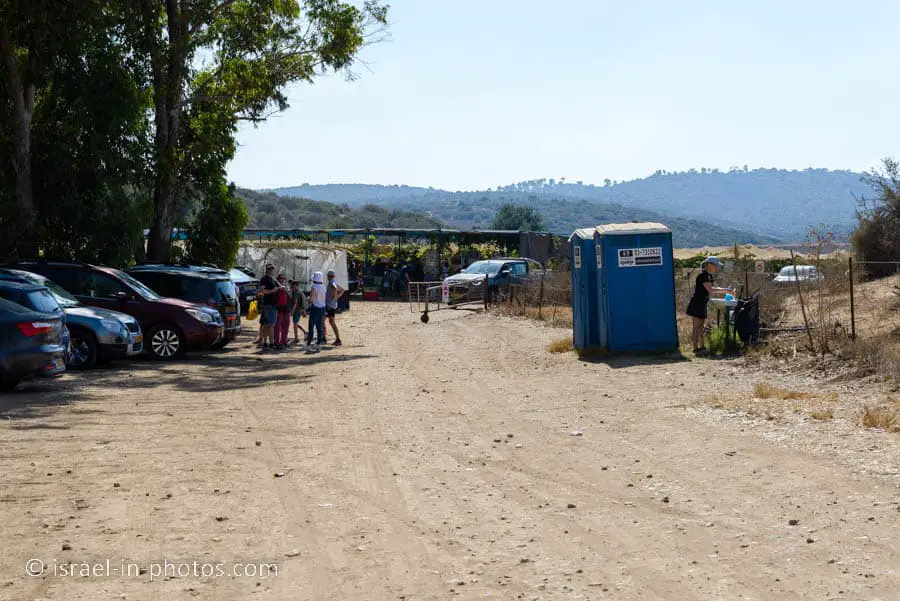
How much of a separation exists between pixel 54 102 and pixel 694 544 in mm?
22643

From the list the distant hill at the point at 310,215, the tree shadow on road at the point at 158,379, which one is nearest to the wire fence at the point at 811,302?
the tree shadow on road at the point at 158,379

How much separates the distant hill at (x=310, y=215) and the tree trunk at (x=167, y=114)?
4836 inches

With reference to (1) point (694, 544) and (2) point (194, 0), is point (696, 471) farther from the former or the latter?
(2) point (194, 0)

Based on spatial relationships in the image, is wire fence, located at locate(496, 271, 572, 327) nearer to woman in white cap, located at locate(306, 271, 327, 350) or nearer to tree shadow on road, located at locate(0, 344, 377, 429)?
woman in white cap, located at locate(306, 271, 327, 350)

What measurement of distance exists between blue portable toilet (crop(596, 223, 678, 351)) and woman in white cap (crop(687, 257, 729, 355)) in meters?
0.38

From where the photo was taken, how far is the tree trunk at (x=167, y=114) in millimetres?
26938

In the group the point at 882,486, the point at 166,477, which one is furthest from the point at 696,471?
the point at 166,477

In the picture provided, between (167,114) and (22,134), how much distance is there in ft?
15.8

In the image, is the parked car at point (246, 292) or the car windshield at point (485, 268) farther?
the car windshield at point (485, 268)

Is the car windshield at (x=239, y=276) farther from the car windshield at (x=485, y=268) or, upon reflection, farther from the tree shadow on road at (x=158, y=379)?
the tree shadow on road at (x=158, y=379)

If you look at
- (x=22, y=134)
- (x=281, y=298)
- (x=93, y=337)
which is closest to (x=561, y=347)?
(x=281, y=298)

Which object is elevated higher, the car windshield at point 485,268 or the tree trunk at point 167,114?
the tree trunk at point 167,114

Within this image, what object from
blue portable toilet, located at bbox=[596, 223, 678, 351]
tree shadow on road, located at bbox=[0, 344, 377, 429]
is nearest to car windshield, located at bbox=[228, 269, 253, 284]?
tree shadow on road, located at bbox=[0, 344, 377, 429]

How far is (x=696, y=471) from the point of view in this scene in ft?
30.6
